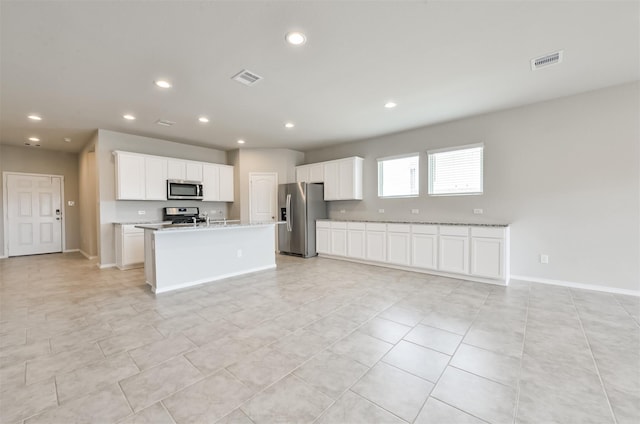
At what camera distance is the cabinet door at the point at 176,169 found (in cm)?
586

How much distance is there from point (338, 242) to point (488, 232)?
2922 mm

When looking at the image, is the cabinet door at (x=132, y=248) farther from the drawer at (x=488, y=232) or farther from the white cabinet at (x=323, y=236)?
the drawer at (x=488, y=232)

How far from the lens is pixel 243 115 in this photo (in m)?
4.46

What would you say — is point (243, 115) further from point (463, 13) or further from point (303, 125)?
point (463, 13)

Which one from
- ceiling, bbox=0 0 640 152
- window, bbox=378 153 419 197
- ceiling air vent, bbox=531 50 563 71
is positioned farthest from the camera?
window, bbox=378 153 419 197

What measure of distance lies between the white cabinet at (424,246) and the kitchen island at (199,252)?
8.71 ft

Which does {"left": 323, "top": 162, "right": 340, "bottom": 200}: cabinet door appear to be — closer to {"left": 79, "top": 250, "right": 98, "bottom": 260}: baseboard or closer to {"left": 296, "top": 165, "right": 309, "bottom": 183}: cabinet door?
{"left": 296, "top": 165, "right": 309, "bottom": 183}: cabinet door

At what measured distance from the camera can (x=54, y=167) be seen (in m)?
7.08

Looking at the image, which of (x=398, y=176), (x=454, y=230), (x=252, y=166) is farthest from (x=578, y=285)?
(x=252, y=166)

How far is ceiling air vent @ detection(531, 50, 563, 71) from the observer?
9.02 ft

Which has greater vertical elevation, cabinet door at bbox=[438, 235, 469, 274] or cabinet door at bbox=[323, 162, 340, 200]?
cabinet door at bbox=[323, 162, 340, 200]

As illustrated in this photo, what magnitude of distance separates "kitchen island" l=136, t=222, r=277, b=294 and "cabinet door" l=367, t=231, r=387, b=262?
79.7 inches

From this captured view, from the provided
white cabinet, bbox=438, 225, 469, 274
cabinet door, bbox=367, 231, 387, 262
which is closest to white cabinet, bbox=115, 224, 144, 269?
cabinet door, bbox=367, 231, 387, 262

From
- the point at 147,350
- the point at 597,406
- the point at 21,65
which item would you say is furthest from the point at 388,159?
the point at 21,65
